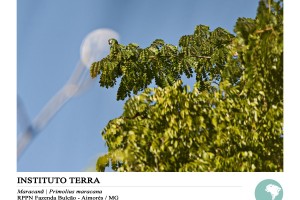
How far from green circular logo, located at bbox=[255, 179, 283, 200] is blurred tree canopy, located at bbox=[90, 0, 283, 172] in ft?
0.56

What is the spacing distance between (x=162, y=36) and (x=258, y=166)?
7.55 feet

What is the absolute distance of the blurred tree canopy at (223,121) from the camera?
381 centimetres

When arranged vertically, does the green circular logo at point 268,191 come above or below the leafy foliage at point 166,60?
below

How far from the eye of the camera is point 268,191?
3.61 meters

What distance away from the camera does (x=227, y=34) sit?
5.76 meters

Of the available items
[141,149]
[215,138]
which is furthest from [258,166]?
[141,149]

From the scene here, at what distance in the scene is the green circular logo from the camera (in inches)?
142

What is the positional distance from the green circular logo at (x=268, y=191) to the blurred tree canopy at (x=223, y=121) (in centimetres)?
17

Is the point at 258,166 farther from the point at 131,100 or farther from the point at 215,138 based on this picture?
the point at 131,100
